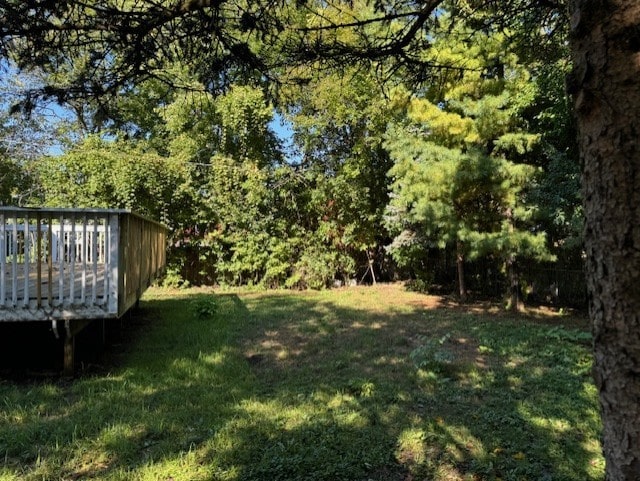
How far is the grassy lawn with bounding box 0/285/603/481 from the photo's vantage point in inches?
110

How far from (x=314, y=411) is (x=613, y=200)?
2.96m

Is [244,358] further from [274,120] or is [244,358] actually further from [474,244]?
[274,120]

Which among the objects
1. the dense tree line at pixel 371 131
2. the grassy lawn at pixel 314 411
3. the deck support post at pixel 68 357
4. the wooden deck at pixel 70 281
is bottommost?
the grassy lawn at pixel 314 411

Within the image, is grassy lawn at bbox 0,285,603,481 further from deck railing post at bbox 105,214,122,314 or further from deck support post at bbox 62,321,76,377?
deck railing post at bbox 105,214,122,314

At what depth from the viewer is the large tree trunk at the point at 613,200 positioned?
1.11 meters

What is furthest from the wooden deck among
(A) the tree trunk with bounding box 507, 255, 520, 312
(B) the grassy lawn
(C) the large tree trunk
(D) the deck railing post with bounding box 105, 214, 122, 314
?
(A) the tree trunk with bounding box 507, 255, 520, 312

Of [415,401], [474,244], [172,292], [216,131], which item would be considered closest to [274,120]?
[216,131]

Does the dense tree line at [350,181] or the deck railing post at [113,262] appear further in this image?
the dense tree line at [350,181]

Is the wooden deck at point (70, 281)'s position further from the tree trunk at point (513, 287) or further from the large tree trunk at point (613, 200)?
the tree trunk at point (513, 287)

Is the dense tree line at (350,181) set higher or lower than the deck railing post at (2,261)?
→ higher

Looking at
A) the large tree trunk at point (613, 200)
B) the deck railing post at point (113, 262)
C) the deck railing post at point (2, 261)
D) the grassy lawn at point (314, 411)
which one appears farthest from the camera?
the deck railing post at point (113, 262)

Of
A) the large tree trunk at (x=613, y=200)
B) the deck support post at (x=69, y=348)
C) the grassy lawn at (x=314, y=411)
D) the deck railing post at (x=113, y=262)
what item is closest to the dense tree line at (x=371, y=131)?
the large tree trunk at (x=613, y=200)

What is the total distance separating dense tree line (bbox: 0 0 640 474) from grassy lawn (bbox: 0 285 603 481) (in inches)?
74.8

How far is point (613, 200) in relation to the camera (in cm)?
114
